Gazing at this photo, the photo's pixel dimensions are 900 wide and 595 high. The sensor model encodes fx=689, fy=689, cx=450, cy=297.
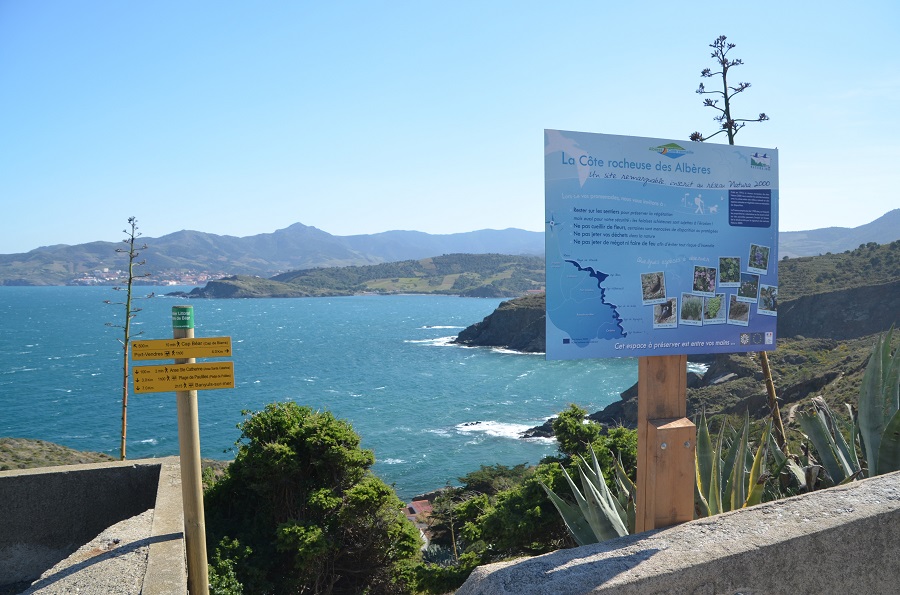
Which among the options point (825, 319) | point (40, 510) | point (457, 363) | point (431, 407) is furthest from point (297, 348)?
point (40, 510)

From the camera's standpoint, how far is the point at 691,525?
2.49 metres

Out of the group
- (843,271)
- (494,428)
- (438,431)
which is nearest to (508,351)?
(843,271)

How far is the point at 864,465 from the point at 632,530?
1.41m

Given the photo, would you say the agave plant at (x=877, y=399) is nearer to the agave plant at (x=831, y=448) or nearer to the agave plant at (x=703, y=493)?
the agave plant at (x=831, y=448)

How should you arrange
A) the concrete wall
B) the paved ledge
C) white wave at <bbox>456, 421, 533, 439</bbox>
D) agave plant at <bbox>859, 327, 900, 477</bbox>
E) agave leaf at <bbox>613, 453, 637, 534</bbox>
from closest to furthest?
the paved ledge
agave plant at <bbox>859, 327, 900, 477</bbox>
agave leaf at <bbox>613, 453, 637, 534</bbox>
the concrete wall
white wave at <bbox>456, 421, 533, 439</bbox>

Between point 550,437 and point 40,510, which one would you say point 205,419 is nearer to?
point 550,437

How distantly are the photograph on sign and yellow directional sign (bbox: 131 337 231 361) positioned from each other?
191 centimetres

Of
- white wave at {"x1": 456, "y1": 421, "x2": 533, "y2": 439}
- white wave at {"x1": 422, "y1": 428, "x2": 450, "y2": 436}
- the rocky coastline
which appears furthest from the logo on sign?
white wave at {"x1": 422, "y1": 428, "x2": 450, "y2": 436}

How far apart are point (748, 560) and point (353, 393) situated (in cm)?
5498

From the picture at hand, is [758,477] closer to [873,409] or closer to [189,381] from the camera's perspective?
[873,409]

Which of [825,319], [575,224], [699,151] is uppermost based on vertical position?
[699,151]

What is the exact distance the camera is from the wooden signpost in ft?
12.2

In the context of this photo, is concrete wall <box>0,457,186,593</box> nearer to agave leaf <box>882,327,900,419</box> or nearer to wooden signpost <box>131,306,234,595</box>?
wooden signpost <box>131,306,234,595</box>

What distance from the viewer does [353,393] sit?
5597cm
